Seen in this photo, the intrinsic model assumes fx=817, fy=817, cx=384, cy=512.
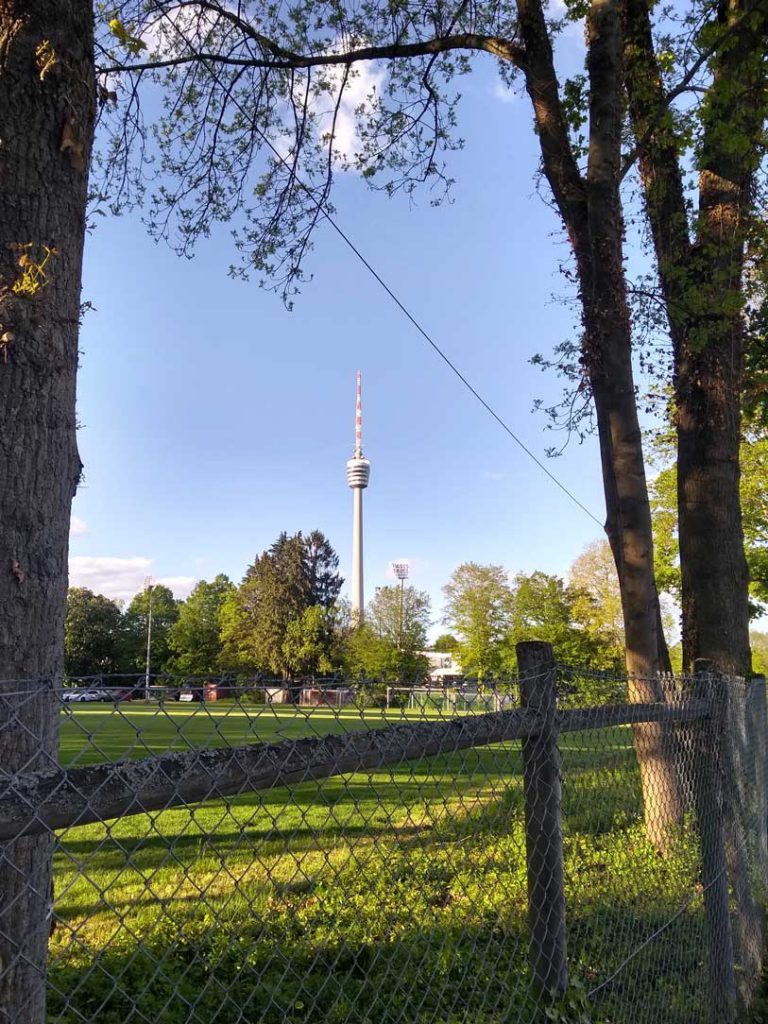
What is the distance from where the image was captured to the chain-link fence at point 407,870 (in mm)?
1802

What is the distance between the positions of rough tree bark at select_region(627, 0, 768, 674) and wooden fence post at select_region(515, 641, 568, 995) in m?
4.19

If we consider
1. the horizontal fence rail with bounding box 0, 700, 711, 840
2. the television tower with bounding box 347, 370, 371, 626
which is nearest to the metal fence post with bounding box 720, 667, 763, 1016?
the horizontal fence rail with bounding box 0, 700, 711, 840

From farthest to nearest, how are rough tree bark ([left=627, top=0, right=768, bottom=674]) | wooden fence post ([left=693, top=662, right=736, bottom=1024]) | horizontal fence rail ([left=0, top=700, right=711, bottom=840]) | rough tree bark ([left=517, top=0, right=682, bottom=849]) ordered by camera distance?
rough tree bark ([left=517, top=0, right=682, bottom=849]), rough tree bark ([left=627, top=0, right=768, bottom=674]), wooden fence post ([left=693, top=662, right=736, bottom=1024]), horizontal fence rail ([left=0, top=700, right=711, bottom=840])

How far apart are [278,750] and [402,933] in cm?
295

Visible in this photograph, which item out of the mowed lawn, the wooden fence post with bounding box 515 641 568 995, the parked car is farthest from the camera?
the mowed lawn

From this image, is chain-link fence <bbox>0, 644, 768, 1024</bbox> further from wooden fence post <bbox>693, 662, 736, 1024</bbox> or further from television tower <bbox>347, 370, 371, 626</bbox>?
television tower <bbox>347, 370, 371, 626</bbox>

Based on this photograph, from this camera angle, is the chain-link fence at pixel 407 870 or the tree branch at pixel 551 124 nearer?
the chain-link fence at pixel 407 870

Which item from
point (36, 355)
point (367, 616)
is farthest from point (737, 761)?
point (367, 616)

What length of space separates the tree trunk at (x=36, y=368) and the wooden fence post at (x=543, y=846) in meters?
1.39

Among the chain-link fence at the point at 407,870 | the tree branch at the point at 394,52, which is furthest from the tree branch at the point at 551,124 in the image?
the chain-link fence at the point at 407,870

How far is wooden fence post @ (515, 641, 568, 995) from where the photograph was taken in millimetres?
2516

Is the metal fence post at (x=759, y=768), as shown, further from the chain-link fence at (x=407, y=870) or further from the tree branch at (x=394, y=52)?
the tree branch at (x=394, y=52)

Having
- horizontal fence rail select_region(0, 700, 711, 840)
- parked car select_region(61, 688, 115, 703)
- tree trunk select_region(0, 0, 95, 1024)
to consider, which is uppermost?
tree trunk select_region(0, 0, 95, 1024)

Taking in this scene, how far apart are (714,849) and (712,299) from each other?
492 cm
